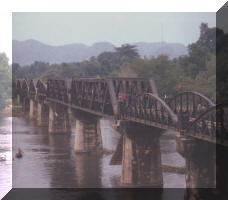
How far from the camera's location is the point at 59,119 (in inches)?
4766

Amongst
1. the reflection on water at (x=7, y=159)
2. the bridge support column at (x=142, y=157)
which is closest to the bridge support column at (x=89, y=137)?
the reflection on water at (x=7, y=159)

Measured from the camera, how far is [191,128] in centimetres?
4291

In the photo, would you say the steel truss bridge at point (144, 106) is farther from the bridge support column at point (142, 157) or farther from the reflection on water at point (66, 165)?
the reflection on water at point (66, 165)

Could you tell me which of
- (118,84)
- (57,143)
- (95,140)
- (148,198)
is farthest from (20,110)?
(148,198)

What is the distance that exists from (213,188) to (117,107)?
2063cm

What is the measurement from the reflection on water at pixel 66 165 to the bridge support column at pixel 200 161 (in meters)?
13.8

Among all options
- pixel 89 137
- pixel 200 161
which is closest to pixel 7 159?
pixel 89 137

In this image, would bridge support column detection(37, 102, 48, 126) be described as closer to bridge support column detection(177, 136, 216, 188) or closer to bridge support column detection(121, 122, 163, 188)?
bridge support column detection(121, 122, 163, 188)

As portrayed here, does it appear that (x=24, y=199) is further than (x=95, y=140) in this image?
No

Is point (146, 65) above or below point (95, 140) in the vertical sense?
Result: above

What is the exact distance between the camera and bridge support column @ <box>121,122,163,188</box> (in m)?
57.2

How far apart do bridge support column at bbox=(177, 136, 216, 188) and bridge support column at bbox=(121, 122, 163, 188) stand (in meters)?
12.8

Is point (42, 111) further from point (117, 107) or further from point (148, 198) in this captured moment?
point (148, 198)

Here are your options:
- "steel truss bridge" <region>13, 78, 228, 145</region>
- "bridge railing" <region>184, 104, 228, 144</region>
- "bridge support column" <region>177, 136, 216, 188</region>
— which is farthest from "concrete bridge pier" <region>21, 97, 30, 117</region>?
"bridge railing" <region>184, 104, 228, 144</region>
